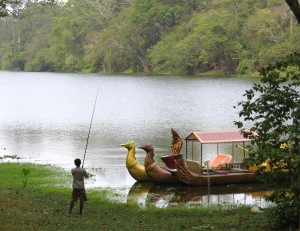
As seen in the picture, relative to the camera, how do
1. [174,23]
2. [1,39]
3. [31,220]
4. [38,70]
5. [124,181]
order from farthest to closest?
[1,39], [38,70], [174,23], [124,181], [31,220]

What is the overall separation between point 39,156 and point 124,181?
739 cm

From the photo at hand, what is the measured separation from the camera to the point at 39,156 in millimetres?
27797

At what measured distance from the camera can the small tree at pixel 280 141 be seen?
10.6m

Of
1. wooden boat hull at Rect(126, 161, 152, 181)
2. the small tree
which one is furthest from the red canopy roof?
the small tree

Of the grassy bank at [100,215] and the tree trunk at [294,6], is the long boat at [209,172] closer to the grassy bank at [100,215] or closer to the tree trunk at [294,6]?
the grassy bank at [100,215]

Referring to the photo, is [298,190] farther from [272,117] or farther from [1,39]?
[1,39]

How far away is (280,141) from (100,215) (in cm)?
486

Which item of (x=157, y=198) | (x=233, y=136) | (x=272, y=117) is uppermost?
(x=272, y=117)

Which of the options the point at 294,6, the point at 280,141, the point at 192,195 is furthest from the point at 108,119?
the point at 294,6

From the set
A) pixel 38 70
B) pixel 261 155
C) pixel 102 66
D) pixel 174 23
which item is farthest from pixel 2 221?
pixel 38 70

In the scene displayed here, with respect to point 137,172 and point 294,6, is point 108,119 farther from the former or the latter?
point 294,6

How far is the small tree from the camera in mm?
10625

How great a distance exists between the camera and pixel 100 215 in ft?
46.2

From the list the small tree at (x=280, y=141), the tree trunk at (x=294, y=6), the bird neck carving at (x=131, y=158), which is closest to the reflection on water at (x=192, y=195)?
the bird neck carving at (x=131, y=158)
